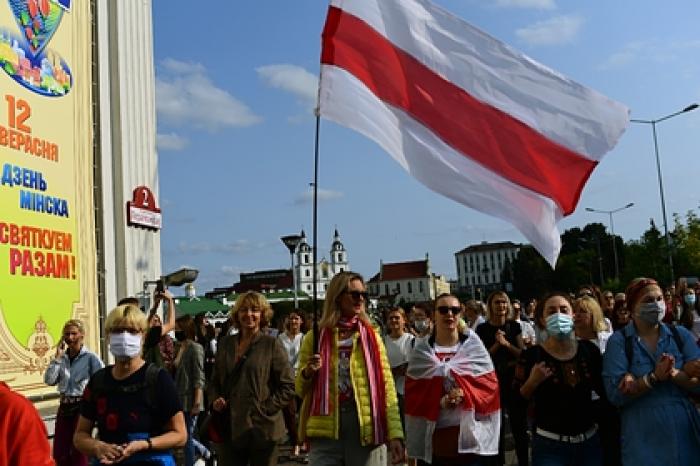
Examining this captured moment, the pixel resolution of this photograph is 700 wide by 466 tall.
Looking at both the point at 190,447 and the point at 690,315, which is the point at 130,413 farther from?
the point at 690,315

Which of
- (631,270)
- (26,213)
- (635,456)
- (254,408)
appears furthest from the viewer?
(631,270)

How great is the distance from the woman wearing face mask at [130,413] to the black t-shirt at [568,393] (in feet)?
7.85

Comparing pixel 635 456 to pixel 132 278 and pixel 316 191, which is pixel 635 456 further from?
pixel 132 278

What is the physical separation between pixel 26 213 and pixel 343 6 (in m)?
6.81

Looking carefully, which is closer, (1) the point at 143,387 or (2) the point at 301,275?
(1) the point at 143,387

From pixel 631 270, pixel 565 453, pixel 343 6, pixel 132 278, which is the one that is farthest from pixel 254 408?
pixel 631 270

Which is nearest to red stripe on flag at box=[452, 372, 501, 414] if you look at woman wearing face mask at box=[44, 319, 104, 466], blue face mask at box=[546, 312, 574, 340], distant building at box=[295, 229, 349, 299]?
blue face mask at box=[546, 312, 574, 340]

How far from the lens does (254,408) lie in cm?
617

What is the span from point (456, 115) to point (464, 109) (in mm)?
78

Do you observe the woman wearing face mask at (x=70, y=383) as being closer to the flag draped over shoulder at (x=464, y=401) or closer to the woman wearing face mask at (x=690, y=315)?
the flag draped over shoulder at (x=464, y=401)

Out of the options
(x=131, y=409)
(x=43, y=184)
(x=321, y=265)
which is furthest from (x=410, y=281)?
(x=131, y=409)

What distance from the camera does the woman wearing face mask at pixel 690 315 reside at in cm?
1063

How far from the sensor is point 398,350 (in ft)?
31.6

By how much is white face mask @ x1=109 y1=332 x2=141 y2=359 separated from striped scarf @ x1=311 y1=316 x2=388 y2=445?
1.52 meters
